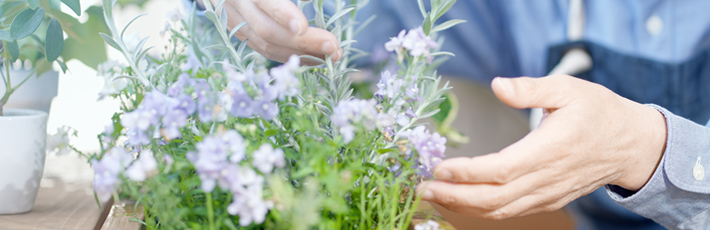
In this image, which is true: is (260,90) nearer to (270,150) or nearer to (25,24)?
(270,150)

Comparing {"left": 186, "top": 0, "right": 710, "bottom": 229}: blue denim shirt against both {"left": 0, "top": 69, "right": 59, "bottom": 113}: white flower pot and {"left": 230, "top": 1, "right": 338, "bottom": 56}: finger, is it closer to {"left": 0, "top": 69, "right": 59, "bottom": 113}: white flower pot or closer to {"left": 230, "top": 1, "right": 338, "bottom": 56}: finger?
{"left": 230, "top": 1, "right": 338, "bottom": 56}: finger

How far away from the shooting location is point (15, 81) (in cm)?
66

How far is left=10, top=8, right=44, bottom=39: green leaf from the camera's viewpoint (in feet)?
1.73

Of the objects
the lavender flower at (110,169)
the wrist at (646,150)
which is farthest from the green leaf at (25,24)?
the wrist at (646,150)

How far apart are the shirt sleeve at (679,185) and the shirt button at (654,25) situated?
25.6 inches

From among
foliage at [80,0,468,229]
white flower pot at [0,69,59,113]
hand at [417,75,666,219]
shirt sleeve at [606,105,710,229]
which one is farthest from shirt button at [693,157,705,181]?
white flower pot at [0,69,59,113]

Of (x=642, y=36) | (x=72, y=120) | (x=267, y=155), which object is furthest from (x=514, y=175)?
(x=72, y=120)

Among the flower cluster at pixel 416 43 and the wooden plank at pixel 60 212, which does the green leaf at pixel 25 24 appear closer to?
the wooden plank at pixel 60 212

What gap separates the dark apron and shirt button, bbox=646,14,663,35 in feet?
0.26

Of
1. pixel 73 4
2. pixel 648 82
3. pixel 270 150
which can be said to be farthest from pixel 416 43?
pixel 648 82

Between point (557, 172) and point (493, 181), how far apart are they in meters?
0.08

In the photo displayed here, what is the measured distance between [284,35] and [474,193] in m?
0.24

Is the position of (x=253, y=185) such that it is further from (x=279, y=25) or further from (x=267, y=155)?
(x=279, y=25)

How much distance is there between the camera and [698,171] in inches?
26.7
